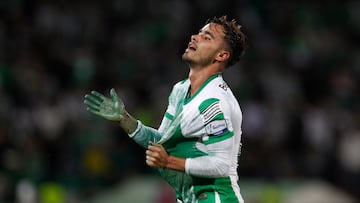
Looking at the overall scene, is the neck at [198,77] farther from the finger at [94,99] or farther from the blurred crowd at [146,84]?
the blurred crowd at [146,84]

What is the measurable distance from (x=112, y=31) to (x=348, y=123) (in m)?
4.16

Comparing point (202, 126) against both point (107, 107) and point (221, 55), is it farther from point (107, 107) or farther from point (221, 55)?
point (107, 107)

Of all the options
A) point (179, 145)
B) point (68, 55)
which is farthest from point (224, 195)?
point (68, 55)

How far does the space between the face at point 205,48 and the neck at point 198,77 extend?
0.05 meters

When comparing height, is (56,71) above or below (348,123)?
above

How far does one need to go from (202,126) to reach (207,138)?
0.28 ft

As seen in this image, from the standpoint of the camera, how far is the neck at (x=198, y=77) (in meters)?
7.00

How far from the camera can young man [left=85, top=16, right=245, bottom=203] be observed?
6715mm

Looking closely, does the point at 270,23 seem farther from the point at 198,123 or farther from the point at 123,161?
the point at 198,123

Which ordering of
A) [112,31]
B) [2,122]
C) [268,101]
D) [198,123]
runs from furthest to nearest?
1. [112,31]
2. [268,101]
3. [2,122]
4. [198,123]

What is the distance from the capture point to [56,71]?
15.0 metres

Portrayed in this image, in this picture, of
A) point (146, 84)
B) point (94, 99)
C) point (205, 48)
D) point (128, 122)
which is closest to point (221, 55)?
point (205, 48)

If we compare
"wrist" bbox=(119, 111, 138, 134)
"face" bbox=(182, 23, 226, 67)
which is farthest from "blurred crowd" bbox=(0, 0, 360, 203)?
"face" bbox=(182, 23, 226, 67)

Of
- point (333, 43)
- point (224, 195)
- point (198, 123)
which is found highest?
point (333, 43)
